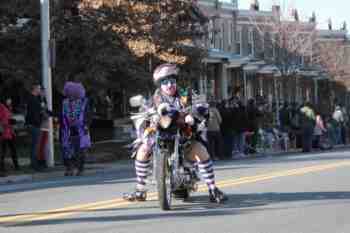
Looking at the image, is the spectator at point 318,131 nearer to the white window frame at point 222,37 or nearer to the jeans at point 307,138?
the jeans at point 307,138

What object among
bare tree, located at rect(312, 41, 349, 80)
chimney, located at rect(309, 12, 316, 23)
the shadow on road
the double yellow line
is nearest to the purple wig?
the double yellow line

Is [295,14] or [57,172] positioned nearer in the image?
[57,172]

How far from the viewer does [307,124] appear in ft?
99.4

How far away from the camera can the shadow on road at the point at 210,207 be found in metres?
10.1

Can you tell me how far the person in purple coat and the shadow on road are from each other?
640 cm

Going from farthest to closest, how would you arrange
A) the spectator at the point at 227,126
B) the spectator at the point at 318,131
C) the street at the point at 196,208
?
the spectator at the point at 318,131
the spectator at the point at 227,126
the street at the point at 196,208

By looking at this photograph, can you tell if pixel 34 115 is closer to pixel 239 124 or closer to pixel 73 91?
pixel 73 91

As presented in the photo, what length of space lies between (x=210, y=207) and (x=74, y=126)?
762cm

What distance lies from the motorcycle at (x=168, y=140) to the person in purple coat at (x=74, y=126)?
273 inches

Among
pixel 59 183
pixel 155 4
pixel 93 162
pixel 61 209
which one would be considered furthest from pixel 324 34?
pixel 61 209

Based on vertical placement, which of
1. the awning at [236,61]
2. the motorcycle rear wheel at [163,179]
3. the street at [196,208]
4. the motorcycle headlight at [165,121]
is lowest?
the street at [196,208]

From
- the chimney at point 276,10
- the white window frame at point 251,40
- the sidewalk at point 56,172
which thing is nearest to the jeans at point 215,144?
the sidewalk at point 56,172

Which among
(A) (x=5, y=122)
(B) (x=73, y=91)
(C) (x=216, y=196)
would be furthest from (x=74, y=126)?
(C) (x=216, y=196)

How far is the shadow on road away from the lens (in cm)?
1014
